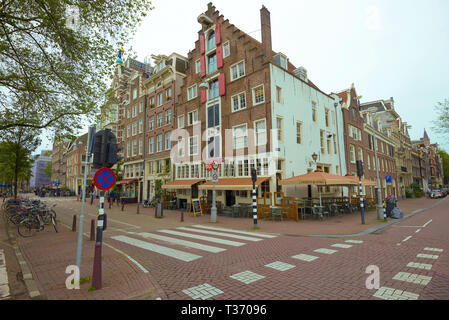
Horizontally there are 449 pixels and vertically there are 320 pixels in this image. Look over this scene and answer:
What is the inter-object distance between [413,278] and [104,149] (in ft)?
23.2

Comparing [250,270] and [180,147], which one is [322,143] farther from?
[250,270]

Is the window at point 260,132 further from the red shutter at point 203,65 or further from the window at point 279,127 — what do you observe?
the red shutter at point 203,65

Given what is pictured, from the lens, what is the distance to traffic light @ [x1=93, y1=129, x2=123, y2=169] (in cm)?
486

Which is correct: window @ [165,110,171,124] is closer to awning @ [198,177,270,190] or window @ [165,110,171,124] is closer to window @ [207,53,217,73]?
window @ [207,53,217,73]

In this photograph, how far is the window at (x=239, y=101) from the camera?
19.8 metres

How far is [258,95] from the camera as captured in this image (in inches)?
730

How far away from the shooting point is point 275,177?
16672 millimetres

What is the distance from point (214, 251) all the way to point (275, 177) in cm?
1058

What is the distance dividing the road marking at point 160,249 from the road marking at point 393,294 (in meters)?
4.30

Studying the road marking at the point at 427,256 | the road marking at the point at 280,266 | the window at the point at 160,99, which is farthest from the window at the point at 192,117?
the road marking at the point at 427,256

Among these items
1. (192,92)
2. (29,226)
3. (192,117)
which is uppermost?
(192,92)

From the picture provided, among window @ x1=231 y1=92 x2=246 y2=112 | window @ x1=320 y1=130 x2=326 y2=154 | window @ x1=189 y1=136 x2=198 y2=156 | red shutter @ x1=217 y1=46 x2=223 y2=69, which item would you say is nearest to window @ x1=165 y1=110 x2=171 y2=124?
window @ x1=189 y1=136 x2=198 y2=156

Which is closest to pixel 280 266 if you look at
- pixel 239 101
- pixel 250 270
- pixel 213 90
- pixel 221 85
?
pixel 250 270

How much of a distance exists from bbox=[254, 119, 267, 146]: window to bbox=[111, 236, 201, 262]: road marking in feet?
38.9
